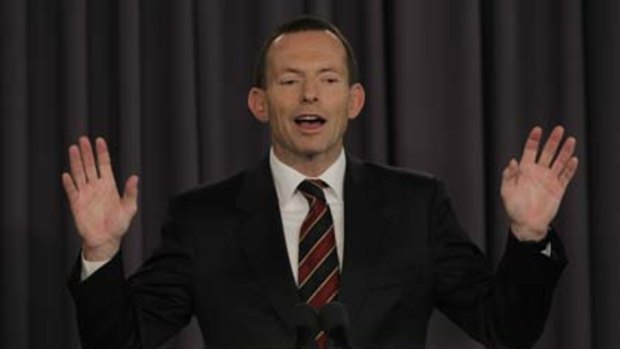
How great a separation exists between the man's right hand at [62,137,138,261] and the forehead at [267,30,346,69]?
0.41 metres

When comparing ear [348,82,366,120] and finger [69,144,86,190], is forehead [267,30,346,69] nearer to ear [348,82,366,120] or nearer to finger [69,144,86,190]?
ear [348,82,366,120]

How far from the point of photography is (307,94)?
2072mm

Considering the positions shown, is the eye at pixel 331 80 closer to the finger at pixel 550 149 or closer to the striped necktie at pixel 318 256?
the striped necktie at pixel 318 256

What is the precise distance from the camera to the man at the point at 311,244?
1.90 metres

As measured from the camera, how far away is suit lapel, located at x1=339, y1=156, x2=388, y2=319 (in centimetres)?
199

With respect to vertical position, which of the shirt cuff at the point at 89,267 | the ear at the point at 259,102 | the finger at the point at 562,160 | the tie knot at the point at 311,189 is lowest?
the shirt cuff at the point at 89,267

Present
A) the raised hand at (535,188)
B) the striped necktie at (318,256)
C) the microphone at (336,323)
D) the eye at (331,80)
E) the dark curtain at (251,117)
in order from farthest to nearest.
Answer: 1. the dark curtain at (251,117)
2. the eye at (331,80)
3. the striped necktie at (318,256)
4. the raised hand at (535,188)
5. the microphone at (336,323)

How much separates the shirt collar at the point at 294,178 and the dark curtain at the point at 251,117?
72cm

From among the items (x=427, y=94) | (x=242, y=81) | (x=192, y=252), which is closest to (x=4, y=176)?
(x=242, y=81)

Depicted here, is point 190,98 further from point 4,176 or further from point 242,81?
point 4,176

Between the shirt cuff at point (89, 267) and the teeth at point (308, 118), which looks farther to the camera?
the teeth at point (308, 118)

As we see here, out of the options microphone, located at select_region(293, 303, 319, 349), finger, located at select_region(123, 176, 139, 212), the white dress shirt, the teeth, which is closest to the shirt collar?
the white dress shirt

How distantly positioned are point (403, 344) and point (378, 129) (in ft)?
3.12

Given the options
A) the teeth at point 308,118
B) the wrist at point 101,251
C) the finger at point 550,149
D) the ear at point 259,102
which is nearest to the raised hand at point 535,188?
the finger at point 550,149
